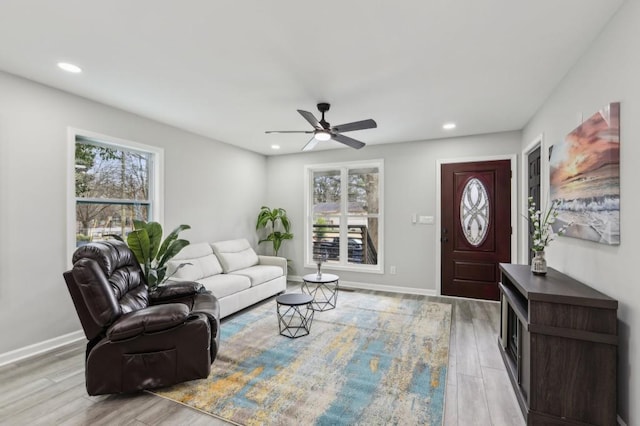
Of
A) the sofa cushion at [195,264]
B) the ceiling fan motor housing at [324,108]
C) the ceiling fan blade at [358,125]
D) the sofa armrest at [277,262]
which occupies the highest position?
the ceiling fan motor housing at [324,108]

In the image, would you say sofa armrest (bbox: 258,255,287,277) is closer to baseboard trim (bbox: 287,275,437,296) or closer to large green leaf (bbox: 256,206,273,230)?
large green leaf (bbox: 256,206,273,230)

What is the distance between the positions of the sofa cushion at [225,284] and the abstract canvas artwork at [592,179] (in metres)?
3.59

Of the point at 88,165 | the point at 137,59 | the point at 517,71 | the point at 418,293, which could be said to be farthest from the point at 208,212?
the point at 517,71

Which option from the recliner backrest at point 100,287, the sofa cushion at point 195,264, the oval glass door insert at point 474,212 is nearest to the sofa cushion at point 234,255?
the sofa cushion at point 195,264

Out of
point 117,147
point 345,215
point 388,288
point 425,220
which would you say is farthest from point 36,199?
point 425,220

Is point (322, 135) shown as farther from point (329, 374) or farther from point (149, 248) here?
point (329, 374)

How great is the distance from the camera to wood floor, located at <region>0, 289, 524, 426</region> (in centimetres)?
202

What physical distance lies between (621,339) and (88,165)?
4881 mm

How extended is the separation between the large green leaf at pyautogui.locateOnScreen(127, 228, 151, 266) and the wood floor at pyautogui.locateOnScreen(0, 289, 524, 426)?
1.02 m

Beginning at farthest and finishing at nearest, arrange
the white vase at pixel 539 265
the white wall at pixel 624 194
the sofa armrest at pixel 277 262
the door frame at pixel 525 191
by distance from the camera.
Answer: the sofa armrest at pixel 277 262 → the door frame at pixel 525 191 → the white vase at pixel 539 265 → the white wall at pixel 624 194

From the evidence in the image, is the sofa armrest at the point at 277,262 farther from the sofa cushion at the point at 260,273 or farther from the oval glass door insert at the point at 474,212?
the oval glass door insert at the point at 474,212

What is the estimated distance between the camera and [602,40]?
6.93ft

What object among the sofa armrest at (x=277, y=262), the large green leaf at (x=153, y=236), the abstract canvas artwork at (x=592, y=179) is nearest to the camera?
the abstract canvas artwork at (x=592, y=179)

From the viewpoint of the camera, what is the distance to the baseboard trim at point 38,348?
2.76m
